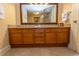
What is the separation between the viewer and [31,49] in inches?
55.2

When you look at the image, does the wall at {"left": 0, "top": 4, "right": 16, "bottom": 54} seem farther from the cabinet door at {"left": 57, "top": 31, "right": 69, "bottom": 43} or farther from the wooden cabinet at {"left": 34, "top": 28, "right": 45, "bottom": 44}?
the cabinet door at {"left": 57, "top": 31, "right": 69, "bottom": 43}

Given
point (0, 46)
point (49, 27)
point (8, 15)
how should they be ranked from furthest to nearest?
point (49, 27), point (0, 46), point (8, 15)

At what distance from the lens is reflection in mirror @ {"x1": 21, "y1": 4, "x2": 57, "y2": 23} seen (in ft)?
4.45

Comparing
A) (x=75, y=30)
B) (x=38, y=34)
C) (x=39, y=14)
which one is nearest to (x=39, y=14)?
(x=39, y=14)

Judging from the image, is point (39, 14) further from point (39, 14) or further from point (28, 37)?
point (28, 37)

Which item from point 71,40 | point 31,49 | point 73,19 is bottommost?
point 31,49

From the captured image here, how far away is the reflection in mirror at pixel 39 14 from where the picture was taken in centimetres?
136

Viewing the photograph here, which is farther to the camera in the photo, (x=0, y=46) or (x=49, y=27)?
(x=49, y=27)

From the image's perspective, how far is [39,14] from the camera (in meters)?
1.39

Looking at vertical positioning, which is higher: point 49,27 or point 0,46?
point 49,27

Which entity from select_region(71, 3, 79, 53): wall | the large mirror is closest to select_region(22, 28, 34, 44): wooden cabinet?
the large mirror

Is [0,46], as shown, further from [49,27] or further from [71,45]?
[71,45]

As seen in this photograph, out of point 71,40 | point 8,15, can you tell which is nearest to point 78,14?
point 71,40

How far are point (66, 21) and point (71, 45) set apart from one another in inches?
13.2
